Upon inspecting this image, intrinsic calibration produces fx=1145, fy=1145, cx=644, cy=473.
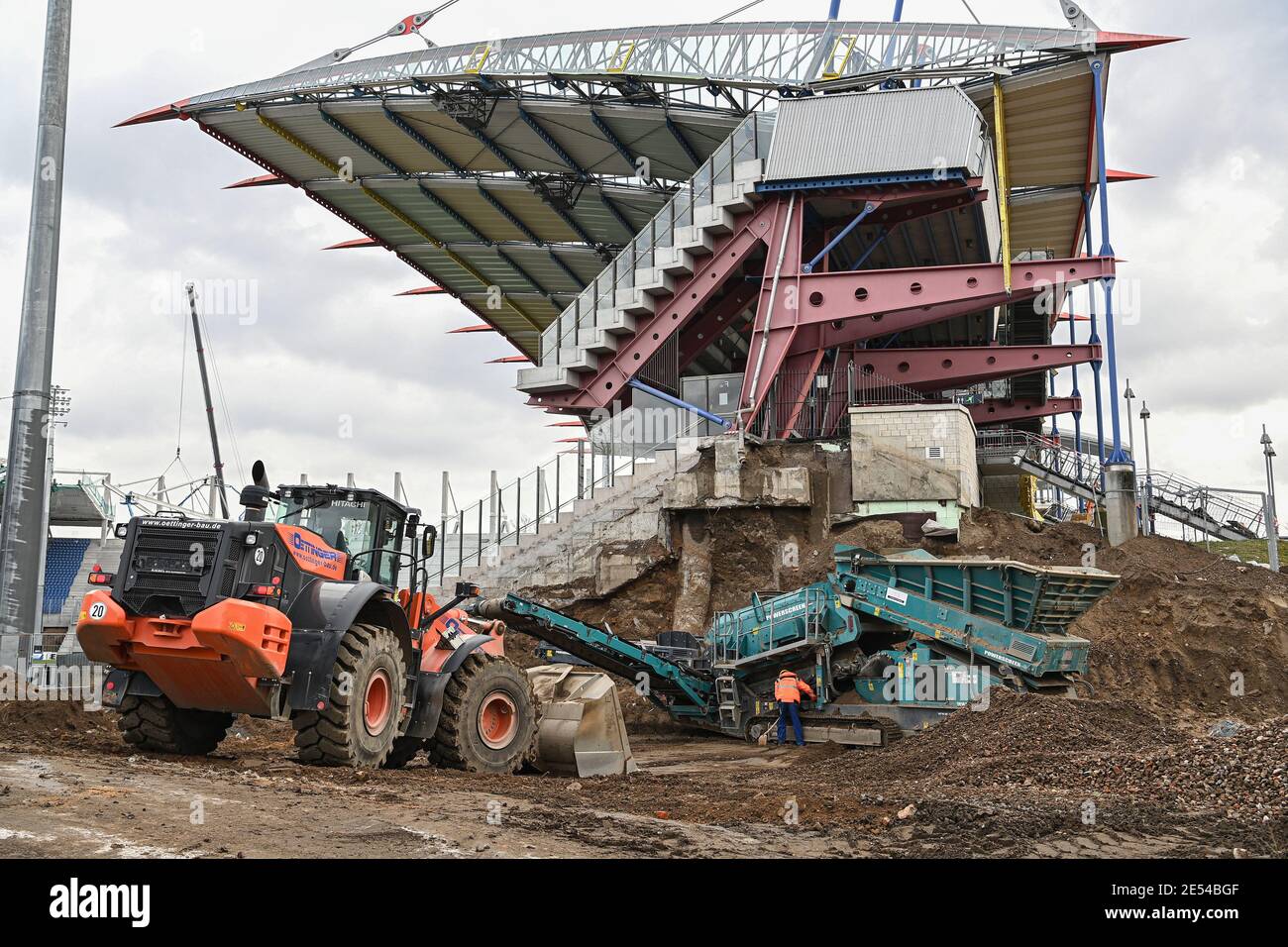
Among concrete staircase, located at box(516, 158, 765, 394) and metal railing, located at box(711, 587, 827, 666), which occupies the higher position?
concrete staircase, located at box(516, 158, 765, 394)

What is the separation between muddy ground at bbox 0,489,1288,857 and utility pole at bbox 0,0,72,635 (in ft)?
5.73

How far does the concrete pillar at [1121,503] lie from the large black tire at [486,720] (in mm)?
→ 16942

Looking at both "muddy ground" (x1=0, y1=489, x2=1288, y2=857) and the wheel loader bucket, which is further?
the wheel loader bucket

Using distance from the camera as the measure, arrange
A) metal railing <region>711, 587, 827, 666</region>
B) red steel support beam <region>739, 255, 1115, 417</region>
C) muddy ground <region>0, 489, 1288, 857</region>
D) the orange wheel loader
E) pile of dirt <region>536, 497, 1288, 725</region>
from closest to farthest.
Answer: muddy ground <region>0, 489, 1288, 857</region>
the orange wheel loader
metal railing <region>711, 587, 827, 666</region>
pile of dirt <region>536, 497, 1288, 725</region>
red steel support beam <region>739, 255, 1115, 417</region>

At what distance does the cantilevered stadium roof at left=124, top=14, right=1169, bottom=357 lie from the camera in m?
26.6

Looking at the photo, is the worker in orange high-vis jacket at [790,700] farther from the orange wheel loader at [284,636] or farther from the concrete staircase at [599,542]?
the concrete staircase at [599,542]

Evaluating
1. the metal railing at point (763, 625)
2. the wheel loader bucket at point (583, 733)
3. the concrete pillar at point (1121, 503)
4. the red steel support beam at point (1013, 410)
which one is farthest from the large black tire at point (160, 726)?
the red steel support beam at point (1013, 410)

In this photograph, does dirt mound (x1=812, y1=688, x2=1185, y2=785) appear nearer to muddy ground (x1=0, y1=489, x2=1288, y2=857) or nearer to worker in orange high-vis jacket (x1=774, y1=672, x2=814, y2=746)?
muddy ground (x1=0, y1=489, x2=1288, y2=857)

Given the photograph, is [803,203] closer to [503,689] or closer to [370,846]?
[503,689]

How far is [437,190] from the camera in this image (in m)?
36.4

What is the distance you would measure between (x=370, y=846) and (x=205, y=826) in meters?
1.01

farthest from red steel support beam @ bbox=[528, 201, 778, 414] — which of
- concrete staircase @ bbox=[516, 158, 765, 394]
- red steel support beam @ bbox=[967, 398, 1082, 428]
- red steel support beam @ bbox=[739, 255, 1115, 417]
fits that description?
red steel support beam @ bbox=[967, 398, 1082, 428]
